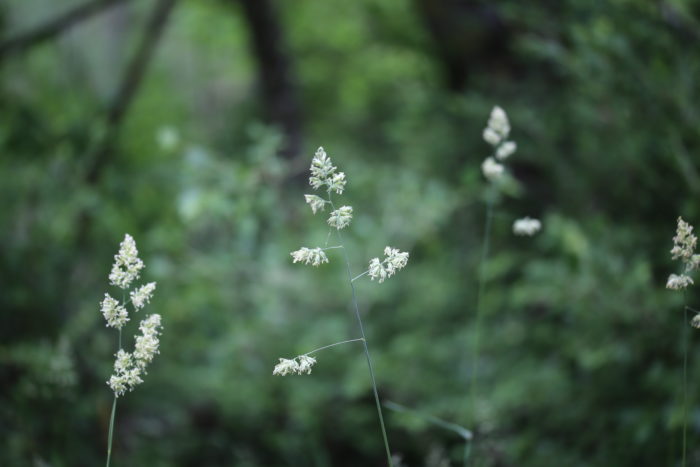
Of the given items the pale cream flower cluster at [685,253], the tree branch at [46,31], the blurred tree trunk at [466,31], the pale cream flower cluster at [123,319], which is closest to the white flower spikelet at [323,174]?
the pale cream flower cluster at [123,319]

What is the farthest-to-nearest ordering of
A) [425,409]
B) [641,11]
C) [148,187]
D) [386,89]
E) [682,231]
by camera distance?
[386,89] < [148,187] < [425,409] < [641,11] < [682,231]

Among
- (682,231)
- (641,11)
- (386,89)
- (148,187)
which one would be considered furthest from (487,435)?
(386,89)

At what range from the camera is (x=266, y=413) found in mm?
3387

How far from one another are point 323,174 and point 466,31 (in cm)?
297

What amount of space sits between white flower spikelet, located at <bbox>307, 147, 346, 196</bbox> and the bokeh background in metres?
0.96

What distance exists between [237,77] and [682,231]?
1137cm

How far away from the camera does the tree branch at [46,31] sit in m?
2.72

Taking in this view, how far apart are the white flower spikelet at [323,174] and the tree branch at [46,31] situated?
7.94 ft

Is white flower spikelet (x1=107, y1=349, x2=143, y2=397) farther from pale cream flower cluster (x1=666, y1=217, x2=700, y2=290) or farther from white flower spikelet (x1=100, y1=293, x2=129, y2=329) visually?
pale cream flower cluster (x1=666, y1=217, x2=700, y2=290)

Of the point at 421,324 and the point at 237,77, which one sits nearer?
the point at 421,324

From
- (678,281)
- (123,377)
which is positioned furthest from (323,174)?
(678,281)

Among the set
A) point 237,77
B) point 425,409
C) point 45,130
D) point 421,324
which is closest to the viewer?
point 425,409

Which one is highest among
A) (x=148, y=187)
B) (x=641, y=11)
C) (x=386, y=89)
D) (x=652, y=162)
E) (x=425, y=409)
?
(x=386, y=89)

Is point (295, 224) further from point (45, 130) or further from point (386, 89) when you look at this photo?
point (386, 89)
